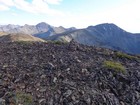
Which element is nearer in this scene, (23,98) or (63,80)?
(23,98)

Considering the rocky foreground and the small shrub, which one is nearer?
the small shrub

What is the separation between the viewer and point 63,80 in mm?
20516

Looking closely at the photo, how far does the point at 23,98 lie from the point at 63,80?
169 inches

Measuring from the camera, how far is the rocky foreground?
17.8 m

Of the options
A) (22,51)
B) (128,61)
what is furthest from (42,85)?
(128,61)

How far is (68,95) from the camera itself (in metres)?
18.2

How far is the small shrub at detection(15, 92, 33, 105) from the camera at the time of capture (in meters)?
16.8

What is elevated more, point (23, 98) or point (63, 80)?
point (63, 80)

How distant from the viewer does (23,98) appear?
17.2 metres

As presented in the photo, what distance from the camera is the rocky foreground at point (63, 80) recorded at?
17.8m

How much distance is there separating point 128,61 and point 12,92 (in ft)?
55.5

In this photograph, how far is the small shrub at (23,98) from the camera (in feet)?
55.0

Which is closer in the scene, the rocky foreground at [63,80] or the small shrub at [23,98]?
the small shrub at [23,98]

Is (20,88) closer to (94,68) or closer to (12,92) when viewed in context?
(12,92)
